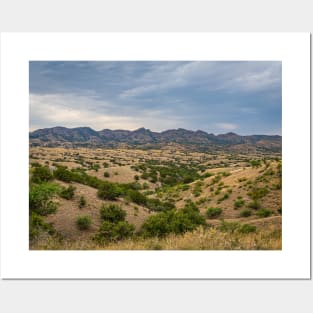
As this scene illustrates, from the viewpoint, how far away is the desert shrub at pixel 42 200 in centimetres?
898

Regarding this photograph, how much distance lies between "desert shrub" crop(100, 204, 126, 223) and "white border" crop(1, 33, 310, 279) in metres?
3.20

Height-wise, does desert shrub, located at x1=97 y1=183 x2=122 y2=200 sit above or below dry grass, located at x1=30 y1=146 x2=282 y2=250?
above

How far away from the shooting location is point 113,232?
8.50 metres

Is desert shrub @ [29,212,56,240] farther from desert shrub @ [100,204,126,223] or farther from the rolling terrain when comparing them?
desert shrub @ [100,204,126,223]

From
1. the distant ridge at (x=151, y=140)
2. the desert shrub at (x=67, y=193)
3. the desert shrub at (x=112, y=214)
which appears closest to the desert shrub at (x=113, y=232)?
the desert shrub at (x=112, y=214)

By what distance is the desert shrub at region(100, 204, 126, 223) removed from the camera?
9852mm

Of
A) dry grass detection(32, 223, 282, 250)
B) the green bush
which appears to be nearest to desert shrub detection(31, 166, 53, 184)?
dry grass detection(32, 223, 282, 250)

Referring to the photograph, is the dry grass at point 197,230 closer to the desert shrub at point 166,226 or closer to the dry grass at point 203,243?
the dry grass at point 203,243

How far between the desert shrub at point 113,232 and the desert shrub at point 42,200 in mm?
1441

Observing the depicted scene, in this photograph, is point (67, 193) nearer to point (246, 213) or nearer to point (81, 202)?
point (81, 202)

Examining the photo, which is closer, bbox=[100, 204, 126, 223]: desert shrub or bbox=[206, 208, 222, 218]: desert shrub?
bbox=[100, 204, 126, 223]: desert shrub
